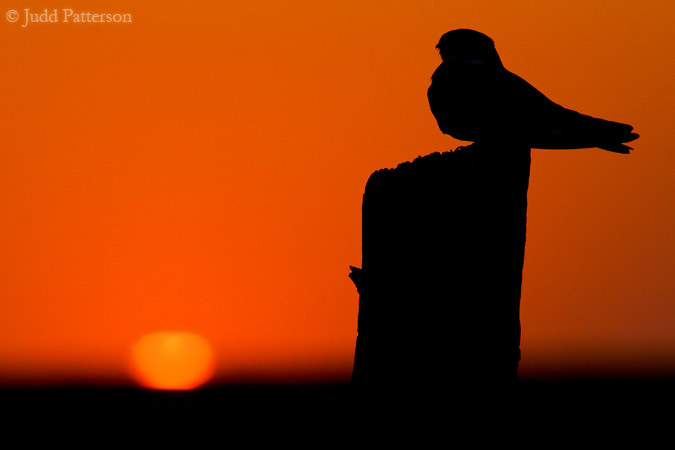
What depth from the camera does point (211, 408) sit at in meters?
31.7

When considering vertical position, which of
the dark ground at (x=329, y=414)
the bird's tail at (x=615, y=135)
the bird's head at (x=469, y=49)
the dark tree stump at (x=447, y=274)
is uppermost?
the bird's head at (x=469, y=49)

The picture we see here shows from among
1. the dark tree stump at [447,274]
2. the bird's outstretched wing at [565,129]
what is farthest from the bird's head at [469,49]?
the dark tree stump at [447,274]

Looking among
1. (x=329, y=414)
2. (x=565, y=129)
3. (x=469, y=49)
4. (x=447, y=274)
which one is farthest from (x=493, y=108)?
(x=329, y=414)

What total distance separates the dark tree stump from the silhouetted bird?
1717mm

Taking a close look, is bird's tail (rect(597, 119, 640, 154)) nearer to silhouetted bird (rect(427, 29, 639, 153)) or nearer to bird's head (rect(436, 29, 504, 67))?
silhouetted bird (rect(427, 29, 639, 153))

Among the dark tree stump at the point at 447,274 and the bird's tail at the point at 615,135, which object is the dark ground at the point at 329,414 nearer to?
the dark tree stump at the point at 447,274

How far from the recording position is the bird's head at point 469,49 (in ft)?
23.1

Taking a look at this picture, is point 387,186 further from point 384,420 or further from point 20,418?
point 20,418

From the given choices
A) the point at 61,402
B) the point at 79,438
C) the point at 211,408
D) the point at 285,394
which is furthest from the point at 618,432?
the point at 61,402

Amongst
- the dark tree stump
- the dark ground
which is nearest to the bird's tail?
the dark ground

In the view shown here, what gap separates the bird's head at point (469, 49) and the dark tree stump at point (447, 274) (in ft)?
12.3

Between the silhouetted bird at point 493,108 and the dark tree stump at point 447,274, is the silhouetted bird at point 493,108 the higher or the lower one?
the higher one

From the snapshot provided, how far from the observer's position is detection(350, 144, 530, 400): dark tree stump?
10.1 feet

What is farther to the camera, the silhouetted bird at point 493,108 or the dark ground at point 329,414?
the silhouetted bird at point 493,108
